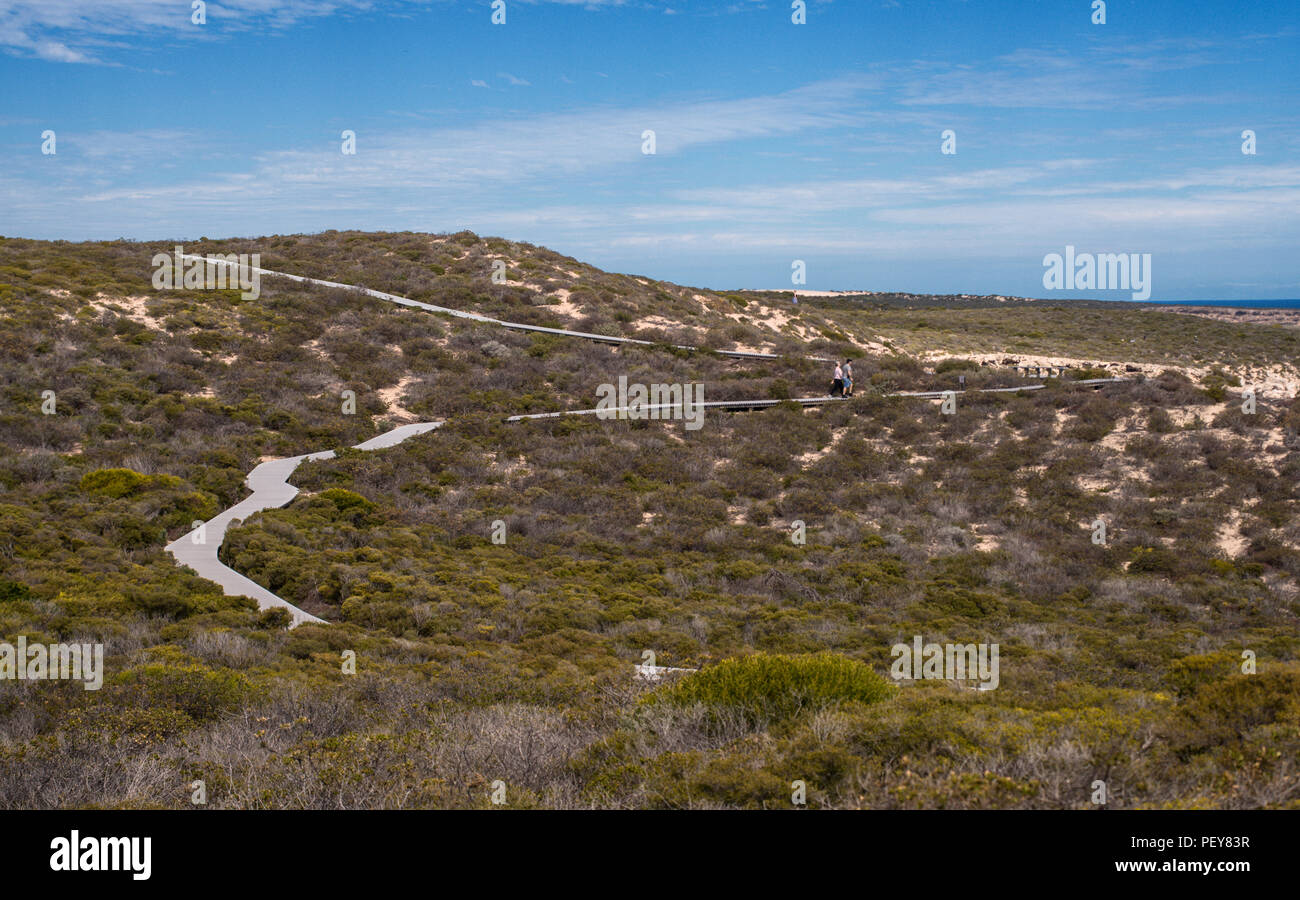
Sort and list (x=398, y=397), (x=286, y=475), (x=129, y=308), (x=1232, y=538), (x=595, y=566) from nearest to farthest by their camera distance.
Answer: (x=595, y=566) < (x=1232, y=538) < (x=286, y=475) < (x=398, y=397) < (x=129, y=308)

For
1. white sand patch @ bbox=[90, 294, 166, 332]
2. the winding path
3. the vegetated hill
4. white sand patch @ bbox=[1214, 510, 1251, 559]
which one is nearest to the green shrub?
the vegetated hill

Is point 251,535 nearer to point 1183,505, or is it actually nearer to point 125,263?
point 1183,505

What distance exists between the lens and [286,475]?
60.0 ft

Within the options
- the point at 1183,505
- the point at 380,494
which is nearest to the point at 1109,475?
the point at 1183,505

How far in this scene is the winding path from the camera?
39.0 feet

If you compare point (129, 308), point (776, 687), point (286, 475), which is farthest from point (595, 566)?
point (129, 308)

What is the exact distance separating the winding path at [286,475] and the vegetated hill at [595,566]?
0.45m

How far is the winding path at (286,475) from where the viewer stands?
11883 mm

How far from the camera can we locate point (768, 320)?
4344 centimetres

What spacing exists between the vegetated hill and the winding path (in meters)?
0.45

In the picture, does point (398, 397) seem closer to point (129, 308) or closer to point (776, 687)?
point (129, 308)

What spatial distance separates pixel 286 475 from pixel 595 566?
7.96 m

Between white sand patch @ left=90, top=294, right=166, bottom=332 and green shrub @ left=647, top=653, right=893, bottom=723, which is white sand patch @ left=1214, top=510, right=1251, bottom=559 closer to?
green shrub @ left=647, top=653, right=893, bottom=723

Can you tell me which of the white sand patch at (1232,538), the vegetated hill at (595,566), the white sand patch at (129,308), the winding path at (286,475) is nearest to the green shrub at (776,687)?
the vegetated hill at (595,566)
